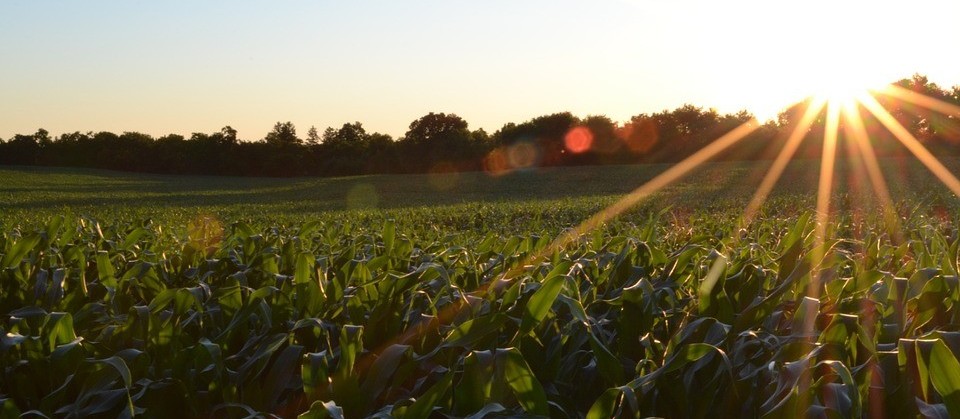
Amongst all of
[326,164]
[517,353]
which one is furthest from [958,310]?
[326,164]

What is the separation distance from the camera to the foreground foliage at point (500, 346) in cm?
158

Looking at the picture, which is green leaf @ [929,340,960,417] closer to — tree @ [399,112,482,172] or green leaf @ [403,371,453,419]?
green leaf @ [403,371,453,419]

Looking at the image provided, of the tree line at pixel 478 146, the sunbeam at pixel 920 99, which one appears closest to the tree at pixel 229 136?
the tree line at pixel 478 146

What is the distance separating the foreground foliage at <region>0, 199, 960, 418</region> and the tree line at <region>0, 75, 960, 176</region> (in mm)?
72350

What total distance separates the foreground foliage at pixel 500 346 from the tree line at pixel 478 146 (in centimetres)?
7235

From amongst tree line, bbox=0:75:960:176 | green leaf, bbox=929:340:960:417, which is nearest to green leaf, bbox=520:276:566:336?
green leaf, bbox=929:340:960:417

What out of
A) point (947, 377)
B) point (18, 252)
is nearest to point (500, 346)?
point (947, 377)

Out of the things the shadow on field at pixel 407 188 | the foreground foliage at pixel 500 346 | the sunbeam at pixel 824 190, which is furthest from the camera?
the shadow on field at pixel 407 188

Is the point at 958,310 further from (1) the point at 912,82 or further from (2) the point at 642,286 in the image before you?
(1) the point at 912,82

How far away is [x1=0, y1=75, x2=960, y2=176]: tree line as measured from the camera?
79000 millimetres

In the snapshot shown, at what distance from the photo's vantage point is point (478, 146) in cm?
8188

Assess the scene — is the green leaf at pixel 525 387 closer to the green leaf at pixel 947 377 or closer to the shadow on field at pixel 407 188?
the green leaf at pixel 947 377

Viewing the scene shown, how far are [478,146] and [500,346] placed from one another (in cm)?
8009

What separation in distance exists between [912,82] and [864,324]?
10250cm
